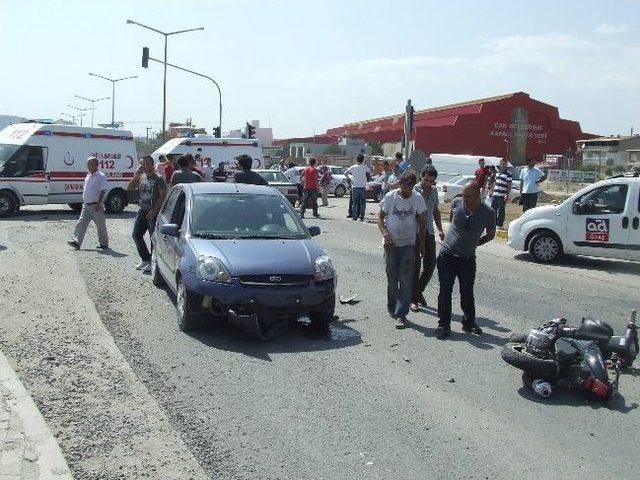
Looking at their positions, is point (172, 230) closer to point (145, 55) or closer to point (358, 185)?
point (358, 185)

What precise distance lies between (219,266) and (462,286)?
8.65 ft

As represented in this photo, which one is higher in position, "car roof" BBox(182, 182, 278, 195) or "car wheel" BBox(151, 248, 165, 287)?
"car roof" BBox(182, 182, 278, 195)

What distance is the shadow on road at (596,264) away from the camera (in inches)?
538

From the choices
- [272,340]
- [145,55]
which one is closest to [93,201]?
[272,340]

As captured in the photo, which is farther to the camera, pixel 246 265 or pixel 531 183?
pixel 531 183

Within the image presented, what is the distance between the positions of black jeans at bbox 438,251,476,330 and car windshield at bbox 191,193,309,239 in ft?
5.28

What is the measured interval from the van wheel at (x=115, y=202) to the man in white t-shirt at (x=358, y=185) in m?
6.85

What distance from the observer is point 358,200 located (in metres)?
21.8

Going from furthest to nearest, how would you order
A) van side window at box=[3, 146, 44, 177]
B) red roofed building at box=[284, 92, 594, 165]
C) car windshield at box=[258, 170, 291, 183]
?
Result: red roofed building at box=[284, 92, 594, 165]
car windshield at box=[258, 170, 291, 183]
van side window at box=[3, 146, 44, 177]

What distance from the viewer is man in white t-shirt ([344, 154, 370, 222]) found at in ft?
68.5

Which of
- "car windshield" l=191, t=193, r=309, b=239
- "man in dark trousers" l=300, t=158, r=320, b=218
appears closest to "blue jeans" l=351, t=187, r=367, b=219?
"man in dark trousers" l=300, t=158, r=320, b=218

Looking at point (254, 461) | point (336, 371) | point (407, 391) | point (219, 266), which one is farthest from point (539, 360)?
point (219, 266)

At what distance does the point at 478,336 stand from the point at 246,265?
8.56 ft

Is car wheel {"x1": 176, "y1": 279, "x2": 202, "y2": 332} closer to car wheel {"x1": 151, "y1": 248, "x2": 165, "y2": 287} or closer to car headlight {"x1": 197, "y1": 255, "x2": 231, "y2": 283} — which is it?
car headlight {"x1": 197, "y1": 255, "x2": 231, "y2": 283}
